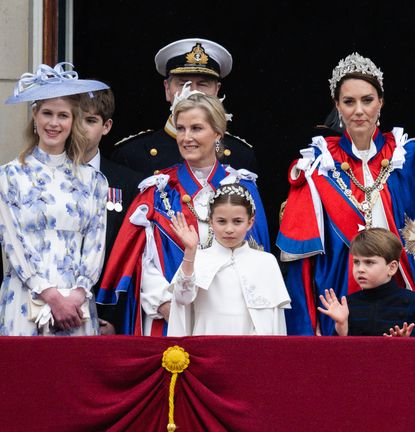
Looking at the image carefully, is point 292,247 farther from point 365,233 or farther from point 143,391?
point 143,391

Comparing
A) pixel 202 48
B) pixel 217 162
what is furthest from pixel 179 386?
pixel 202 48

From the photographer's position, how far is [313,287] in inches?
246

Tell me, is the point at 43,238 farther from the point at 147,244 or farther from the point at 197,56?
the point at 197,56

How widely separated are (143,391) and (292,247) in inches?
51.3

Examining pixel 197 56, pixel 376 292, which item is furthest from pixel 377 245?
pixel 197 56

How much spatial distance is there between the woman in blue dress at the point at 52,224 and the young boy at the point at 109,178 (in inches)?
8.3

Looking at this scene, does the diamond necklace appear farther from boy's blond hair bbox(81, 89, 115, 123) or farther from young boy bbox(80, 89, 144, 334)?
boy's blond hair bbox(81, 89, 115, 123)

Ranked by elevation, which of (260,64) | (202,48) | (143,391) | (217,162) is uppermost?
(260,64)

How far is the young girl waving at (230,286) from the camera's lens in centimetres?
572

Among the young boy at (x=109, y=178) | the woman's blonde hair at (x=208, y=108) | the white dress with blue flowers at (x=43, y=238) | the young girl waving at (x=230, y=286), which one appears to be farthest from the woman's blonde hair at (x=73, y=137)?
the young girl waving at (x=230, y=286)

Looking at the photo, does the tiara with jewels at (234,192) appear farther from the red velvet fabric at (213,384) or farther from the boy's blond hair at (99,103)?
the boy's blond hair at (99,103)

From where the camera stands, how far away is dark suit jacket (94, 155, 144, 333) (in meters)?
6.20

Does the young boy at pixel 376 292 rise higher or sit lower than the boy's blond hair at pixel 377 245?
lower

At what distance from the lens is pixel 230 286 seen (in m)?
Answer: 5.77
